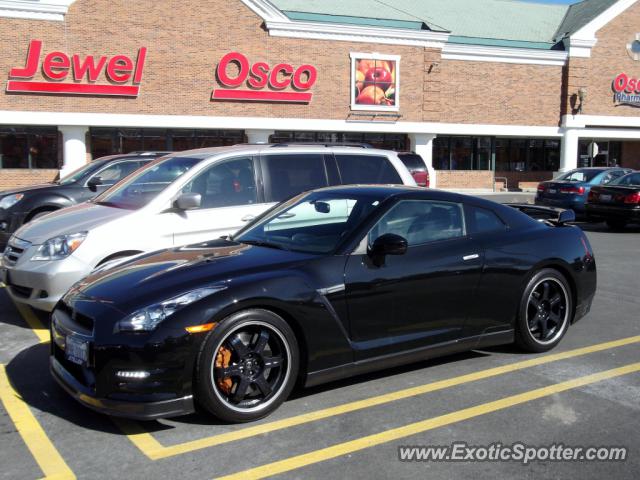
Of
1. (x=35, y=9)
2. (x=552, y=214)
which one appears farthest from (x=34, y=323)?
(x=35, y=9)

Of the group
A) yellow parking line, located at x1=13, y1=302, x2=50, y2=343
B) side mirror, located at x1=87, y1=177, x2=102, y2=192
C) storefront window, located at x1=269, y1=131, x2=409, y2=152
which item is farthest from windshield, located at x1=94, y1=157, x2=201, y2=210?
storefront window, located at x1=269, y1=131, x2=409, y2=152

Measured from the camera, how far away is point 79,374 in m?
3.99

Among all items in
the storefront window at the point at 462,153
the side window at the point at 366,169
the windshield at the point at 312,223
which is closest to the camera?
the windshield at the point at 312,223

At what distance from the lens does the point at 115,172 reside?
10.9 meters

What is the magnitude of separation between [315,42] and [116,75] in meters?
8.79

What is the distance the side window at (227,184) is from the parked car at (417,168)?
5.50m

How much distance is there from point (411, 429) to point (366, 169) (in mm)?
4258

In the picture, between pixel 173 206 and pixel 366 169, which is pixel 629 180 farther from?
pixel 173 206

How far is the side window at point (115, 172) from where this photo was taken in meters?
10.7

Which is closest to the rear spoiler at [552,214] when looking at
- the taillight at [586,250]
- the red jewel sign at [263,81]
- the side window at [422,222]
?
the taillight at [586,250]

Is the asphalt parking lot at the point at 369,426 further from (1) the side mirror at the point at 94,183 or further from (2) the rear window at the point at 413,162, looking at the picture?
(2) the rear window at the point at 413,162

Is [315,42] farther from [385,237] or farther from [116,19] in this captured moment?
[385,237]

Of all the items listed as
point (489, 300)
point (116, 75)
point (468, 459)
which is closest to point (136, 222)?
point (489, 300)

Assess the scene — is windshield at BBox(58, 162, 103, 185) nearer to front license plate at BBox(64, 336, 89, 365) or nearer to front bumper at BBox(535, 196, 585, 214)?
front license plate at BBox(64, 336, 89, 365)
